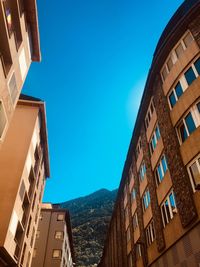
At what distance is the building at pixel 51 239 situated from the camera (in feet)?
149

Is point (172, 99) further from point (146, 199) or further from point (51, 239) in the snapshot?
point (51, 239)

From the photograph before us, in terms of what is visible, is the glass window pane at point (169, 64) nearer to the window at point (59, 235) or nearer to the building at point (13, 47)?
the building at point (13, 47)

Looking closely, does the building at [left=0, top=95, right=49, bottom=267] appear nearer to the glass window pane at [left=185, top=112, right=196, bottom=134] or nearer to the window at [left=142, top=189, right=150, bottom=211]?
the window at [left=142, top=189, right=150, bottom=211]

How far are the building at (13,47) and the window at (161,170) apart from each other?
1159 centimetres

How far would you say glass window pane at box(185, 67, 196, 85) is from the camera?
567 inches

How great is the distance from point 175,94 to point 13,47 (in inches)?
450

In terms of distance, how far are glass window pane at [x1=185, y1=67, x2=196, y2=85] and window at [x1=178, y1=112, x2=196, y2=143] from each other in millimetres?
2234

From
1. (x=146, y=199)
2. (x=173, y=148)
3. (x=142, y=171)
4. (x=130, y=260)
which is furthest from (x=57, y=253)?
(x=173, y=148)

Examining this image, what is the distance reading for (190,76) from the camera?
1470 cm

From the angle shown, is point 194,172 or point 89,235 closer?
point 194,172

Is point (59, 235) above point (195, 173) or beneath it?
above

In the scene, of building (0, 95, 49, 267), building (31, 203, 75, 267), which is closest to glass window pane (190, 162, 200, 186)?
building (0, 95, 49, 267)

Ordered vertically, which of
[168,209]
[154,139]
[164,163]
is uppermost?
[154,139]

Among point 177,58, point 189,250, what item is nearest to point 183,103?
point 177,58
